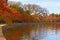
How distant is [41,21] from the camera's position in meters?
75.0

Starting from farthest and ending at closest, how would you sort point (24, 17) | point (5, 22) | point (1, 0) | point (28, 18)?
point (28, 18) < point (24, 17) < point (5, 22) < point (1, 0)

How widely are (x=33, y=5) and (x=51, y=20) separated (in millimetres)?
10993

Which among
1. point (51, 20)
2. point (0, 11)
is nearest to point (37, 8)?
point (51, 20)

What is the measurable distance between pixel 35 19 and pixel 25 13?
9.85 metres

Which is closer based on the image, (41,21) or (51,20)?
(41,21)

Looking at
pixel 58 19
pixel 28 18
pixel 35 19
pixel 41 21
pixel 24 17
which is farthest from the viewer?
pixel 58 19

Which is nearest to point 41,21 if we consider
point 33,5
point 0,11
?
point 33,5

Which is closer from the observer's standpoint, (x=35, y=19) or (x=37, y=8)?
(x=35, y=19)

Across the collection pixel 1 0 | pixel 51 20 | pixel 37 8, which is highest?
pixel 1 0

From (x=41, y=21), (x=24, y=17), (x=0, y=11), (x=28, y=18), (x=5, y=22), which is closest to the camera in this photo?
(x=0, y=11)

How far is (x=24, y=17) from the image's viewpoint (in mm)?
55219

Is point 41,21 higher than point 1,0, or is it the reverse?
point 1,0

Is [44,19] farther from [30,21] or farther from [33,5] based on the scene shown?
[30,21]

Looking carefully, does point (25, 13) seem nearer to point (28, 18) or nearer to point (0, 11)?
point (28, 18)
